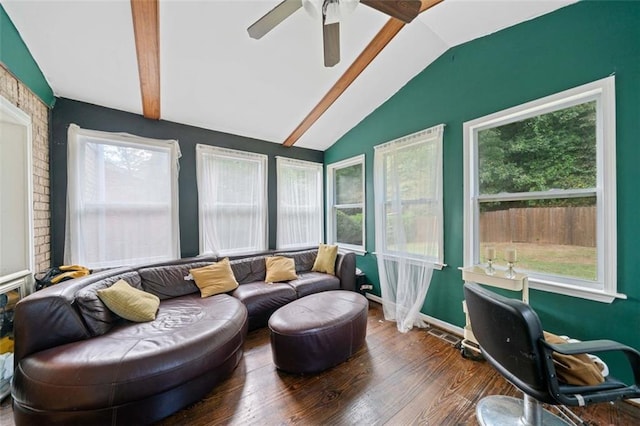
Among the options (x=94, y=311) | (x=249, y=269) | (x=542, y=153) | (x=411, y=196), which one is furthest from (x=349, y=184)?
(x=94, y=311)

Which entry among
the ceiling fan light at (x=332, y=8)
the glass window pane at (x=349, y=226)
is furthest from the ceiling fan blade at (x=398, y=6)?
the glass window pane at (x=349, y=226)

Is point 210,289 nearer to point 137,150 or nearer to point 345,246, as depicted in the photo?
point 137,150

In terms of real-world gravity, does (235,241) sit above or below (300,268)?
above

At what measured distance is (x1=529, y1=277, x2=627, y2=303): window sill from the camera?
1656 mm

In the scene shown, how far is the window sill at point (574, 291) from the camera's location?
5.43 feet

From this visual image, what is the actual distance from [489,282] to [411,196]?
4.03 ft

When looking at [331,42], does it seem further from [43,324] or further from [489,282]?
[43,324]

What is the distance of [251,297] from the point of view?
103 inches

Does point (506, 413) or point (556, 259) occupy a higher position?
point (556, 259)

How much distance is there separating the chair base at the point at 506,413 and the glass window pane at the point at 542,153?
5.34ft

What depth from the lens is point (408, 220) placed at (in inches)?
116

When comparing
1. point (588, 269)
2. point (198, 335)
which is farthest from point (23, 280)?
point (588, 269)

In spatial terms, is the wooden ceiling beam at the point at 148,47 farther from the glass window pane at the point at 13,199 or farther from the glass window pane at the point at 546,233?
the glass window pane at the point at 546,233

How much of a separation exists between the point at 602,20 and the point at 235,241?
13.6 ft
